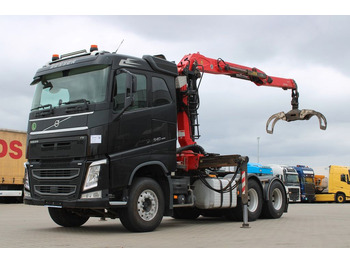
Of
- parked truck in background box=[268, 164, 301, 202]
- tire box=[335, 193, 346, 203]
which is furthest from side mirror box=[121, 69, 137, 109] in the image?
tire box=[335, 193, 346, 203]

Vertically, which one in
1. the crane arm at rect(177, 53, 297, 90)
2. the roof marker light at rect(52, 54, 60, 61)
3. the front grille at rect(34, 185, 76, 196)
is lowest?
the front grille at rect(34, 185, 76, 196)

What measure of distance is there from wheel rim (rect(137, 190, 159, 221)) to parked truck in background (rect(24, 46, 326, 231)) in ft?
0.07

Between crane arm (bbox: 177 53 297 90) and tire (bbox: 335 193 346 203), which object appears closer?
crane arm (bbox: 177 53 297 90)

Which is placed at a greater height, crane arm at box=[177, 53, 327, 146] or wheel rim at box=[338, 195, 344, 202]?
crane arm at box=[177, 53, 327, 146]

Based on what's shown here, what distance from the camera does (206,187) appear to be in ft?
38.8

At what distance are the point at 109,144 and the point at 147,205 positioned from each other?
1669mm

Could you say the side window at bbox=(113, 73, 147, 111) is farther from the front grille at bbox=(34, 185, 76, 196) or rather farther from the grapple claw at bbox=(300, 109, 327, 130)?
the grapple claw at bbox=(300, 109, 327, 130)

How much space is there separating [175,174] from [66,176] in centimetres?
316

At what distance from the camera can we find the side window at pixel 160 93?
10311 millimetres

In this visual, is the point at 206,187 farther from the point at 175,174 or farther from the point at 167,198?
the point at 167,198

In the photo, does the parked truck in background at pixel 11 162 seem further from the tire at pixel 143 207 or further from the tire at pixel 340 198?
the tire at pixel 340 198

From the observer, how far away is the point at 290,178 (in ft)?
101

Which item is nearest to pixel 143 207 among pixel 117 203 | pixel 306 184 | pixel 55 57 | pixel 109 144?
pixel 117 203

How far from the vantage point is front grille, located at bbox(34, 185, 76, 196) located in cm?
923
